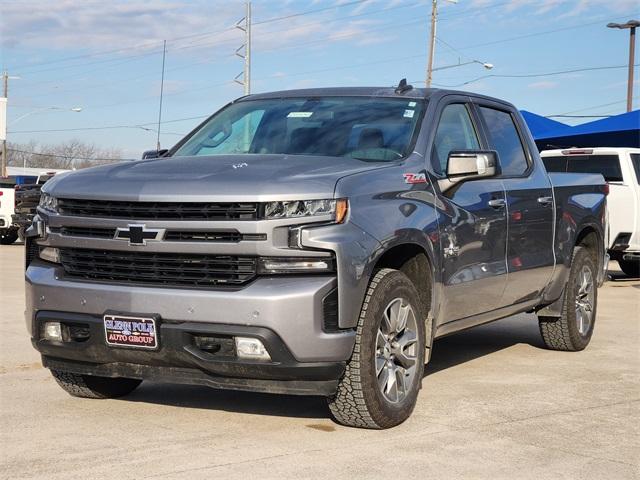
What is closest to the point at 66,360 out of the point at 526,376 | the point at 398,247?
the point at 398,247

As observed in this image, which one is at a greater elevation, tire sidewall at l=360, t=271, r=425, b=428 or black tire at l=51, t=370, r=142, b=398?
tire sidewall at l=360, t=271, r=425, b=428

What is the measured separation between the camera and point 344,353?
512 cm

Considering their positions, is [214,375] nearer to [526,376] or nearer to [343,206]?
[343,206]

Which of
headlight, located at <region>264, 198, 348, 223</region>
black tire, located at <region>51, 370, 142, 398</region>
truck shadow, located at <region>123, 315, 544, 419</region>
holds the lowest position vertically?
truck shadow, located at <region>123, 315, 544, 419</region>

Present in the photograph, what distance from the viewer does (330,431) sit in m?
5.48

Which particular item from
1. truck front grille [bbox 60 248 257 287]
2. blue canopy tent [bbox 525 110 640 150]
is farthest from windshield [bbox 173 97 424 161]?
blue canopy tent [bbox 525 110 640 150]

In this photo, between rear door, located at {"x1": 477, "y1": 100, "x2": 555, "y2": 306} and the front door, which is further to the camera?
rear door, located at {"x1": 477, "y1": 100, "x2": 555, "y2": 306}

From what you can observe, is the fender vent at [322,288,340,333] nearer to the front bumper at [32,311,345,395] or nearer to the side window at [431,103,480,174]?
the front bumper at [32,311,345,395]

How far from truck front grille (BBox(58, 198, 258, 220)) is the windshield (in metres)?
1.22

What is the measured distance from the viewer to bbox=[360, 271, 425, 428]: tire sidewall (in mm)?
5273

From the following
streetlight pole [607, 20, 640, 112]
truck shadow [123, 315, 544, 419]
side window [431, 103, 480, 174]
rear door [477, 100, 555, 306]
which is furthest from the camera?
streetlight pole [607, 20, 640, 112]

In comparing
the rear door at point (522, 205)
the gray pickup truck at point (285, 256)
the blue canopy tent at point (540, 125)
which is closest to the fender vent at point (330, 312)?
the gray pickup truck at point (285, 256)

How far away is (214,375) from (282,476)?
2.69 ft

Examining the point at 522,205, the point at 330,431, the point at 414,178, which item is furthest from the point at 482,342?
the point at 330,431
